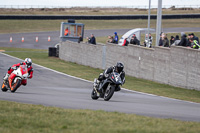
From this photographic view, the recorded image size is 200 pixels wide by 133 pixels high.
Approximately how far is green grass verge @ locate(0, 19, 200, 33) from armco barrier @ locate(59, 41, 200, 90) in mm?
34460

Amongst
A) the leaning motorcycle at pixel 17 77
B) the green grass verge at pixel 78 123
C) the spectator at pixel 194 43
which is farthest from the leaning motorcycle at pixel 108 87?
the spectator at pixel 194 43

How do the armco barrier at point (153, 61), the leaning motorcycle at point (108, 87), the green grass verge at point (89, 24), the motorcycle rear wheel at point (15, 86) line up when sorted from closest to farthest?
1. the leaning motorcycle at point (108, 87)
2. the motorcycle rear wheel at point (15, 86)
3. the armco barrier at point (153, 61)
4. the green grass verge at point (89, 24)

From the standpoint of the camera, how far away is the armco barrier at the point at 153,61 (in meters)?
19.6

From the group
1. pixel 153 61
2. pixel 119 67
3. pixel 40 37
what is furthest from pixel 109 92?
pixel 40 37

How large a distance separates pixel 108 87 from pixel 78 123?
16.4ft

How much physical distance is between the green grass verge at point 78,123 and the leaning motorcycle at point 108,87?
9.33 feet

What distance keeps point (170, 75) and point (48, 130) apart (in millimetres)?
13884

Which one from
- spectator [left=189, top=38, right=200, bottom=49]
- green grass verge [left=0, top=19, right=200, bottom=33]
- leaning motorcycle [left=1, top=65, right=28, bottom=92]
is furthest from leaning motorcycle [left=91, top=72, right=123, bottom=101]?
green grass verge [left=0, top=19, right=200, bottom=33]

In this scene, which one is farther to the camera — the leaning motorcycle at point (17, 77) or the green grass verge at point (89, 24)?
the green grass verge at point (89, 24)

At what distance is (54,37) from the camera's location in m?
59.3

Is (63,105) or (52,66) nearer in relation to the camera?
(63,105)

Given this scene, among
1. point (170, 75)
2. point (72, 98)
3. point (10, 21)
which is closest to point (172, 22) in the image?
point (10, 21)

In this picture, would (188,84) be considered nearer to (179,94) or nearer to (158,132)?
(179,94)

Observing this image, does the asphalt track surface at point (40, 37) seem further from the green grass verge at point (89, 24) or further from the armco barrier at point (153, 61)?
the armco barrier at point (153, 61)
